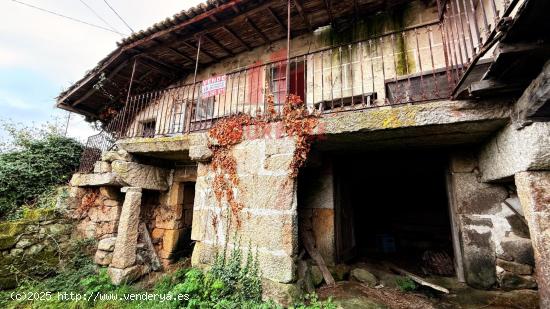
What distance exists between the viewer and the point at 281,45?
583 centimetres

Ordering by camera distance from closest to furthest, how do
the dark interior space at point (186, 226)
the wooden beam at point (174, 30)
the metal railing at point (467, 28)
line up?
the metal railing at point (467, 28)
the wooden beam at point (174, 30)
the dark interior space at point (186, 226)

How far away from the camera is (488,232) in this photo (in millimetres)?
3287

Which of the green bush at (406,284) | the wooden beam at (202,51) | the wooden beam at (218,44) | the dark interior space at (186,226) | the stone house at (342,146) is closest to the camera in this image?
the stone house at (342,146)

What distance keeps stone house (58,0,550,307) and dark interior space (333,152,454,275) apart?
0.04 meters

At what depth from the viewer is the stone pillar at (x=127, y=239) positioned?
4468 millimetres

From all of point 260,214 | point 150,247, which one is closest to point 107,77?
point 150,247

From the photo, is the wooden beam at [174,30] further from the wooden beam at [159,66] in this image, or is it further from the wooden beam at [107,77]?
the wooden beam at [159,66]

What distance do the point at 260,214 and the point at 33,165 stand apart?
6698 millimetres

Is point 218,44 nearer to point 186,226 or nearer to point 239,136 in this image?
point 239,136

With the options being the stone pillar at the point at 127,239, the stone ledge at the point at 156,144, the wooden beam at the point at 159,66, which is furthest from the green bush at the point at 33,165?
the wooden beam at the point at 159,66

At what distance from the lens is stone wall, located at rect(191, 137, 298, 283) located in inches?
115

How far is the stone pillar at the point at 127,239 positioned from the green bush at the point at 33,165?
7.66ft

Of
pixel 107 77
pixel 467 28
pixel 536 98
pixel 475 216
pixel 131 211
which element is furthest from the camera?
pixel 107 77

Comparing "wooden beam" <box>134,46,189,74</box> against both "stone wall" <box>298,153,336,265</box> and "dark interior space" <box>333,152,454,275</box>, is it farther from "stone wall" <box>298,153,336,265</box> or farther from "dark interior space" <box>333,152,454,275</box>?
"dark interior space" <box>333,152,454,275</box>
